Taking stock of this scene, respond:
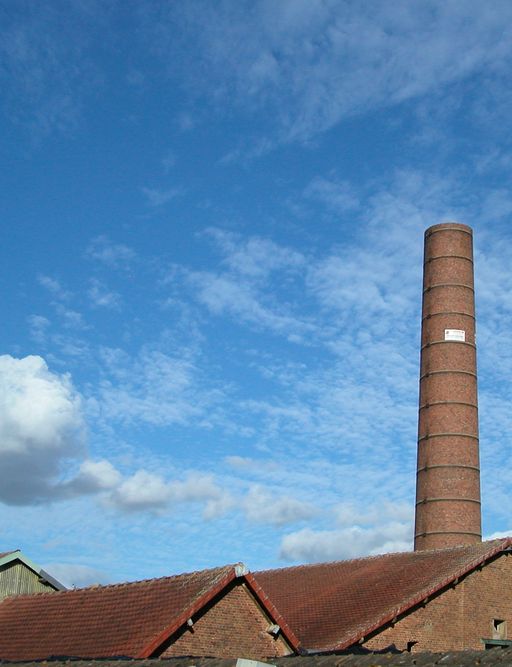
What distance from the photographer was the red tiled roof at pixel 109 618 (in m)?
16.8

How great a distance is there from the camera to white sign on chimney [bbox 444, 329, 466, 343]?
1394 inches

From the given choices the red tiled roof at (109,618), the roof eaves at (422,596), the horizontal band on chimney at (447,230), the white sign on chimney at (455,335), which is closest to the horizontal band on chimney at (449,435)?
the white sign on chimney at (455,335)

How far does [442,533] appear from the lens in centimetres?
3303

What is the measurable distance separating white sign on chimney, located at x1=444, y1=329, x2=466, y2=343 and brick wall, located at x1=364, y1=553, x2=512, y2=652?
446 inches

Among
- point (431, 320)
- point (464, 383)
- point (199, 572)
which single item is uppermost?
point (431, 320)

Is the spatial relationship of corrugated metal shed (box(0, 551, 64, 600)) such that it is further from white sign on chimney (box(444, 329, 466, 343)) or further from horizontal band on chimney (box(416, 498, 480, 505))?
white sign on chimney (box(444, 329, 466, 343))

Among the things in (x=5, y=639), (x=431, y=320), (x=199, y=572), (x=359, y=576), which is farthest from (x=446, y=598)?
(x=431, y=320)

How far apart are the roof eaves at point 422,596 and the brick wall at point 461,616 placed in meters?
0.33

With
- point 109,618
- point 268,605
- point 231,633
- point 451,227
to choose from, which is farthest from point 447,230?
point 109,618

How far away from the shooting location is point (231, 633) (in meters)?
18.2

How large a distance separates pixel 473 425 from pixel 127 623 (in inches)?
790

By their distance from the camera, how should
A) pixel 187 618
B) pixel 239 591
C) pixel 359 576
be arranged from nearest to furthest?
pixel 187 618 → pixel 239 591 → pixel 359 576

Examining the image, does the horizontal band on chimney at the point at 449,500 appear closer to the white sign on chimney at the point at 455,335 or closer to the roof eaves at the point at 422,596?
the white sign on chimney at the point at 455,335

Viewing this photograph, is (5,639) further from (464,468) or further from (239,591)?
(464,468)
